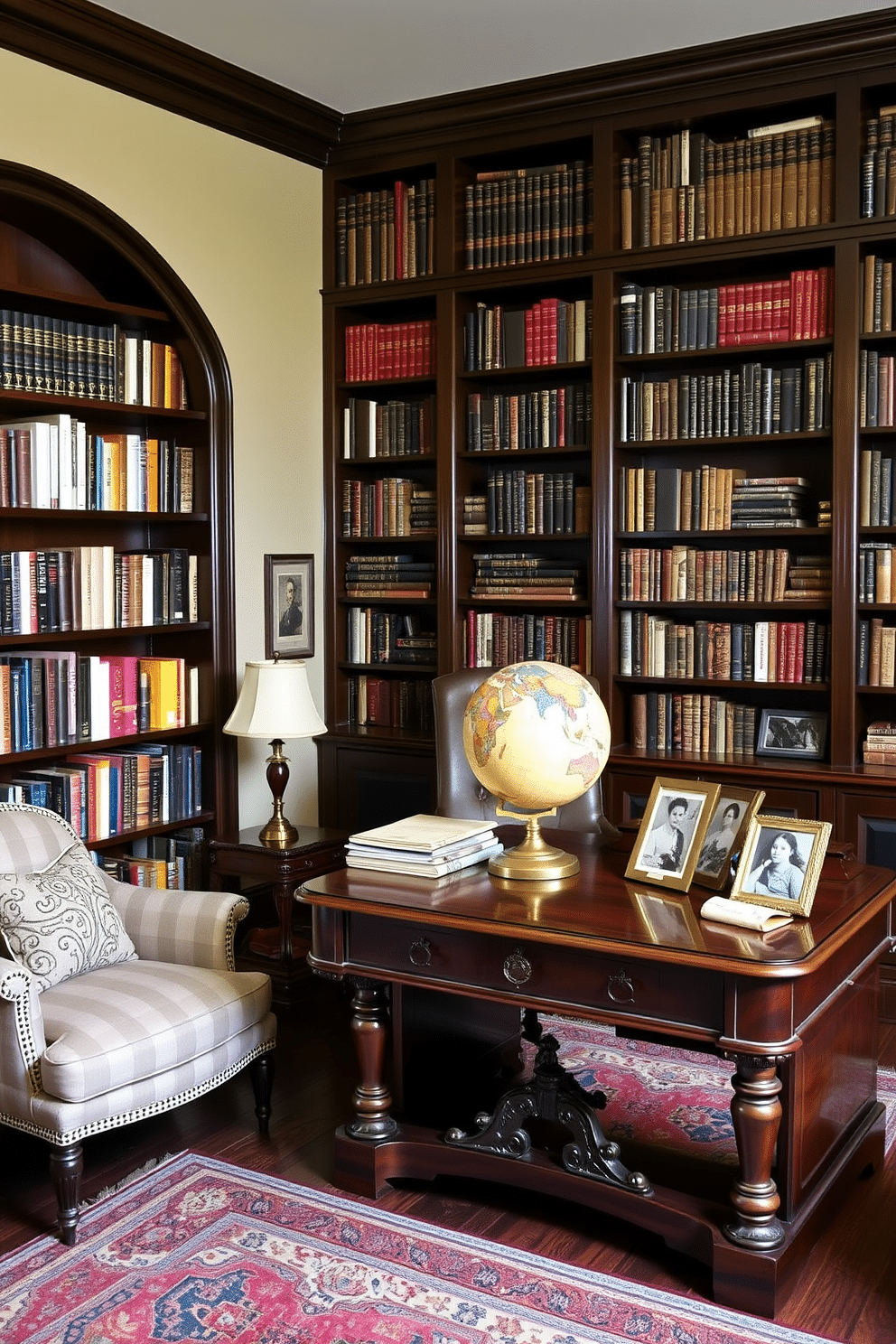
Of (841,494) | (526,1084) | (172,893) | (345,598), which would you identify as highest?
(841,494)

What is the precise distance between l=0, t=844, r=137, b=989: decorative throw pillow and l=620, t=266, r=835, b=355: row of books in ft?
8.84

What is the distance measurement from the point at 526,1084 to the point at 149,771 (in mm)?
2070

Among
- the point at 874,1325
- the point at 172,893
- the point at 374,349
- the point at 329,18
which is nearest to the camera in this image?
the point at 874,1325

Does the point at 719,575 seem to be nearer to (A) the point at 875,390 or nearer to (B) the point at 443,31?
(A) the point at 875,390

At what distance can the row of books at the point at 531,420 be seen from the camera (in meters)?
4.93

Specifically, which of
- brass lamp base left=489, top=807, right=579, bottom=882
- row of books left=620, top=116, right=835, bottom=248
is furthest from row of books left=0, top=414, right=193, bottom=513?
brass lamp base left=489, top=807, right=579, bottom=882

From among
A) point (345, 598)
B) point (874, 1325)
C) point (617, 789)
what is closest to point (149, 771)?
point (345, 598)

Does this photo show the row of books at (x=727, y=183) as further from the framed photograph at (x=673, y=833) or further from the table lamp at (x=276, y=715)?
the framed photograph at (x=673, y=833)

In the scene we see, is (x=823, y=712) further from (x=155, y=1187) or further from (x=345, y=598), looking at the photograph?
(x=155, y=1187)

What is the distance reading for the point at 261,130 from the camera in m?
4.96

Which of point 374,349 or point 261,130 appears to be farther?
point 374,349

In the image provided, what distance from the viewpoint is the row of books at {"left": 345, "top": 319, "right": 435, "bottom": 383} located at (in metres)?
5.25

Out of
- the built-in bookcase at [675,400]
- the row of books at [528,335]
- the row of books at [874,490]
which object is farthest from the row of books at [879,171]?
the row of books at [528,335]

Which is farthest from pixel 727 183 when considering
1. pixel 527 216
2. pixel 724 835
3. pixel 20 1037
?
pixel 20 1037
